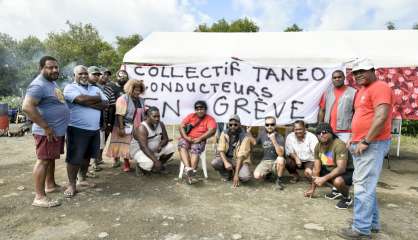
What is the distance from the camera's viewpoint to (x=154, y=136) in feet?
19.2

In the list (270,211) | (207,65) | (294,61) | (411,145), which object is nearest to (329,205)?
(270,211)

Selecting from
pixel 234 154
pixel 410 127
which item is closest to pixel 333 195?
pixel 234 154

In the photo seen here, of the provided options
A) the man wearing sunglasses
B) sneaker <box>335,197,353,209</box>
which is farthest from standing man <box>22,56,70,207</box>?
sneaker <box>335,197,353,209</box>

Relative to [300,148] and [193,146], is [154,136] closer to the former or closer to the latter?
[193,146]

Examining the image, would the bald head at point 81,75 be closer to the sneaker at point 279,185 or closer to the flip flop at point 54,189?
the flip flop at point 54,189

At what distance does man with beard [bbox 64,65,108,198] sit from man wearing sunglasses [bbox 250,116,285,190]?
2.59m

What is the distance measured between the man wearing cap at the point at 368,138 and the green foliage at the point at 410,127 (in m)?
9.64

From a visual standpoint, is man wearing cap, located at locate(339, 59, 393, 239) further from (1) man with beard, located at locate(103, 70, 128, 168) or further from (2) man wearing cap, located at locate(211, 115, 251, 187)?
(1) man with beard, located at locate(103, 70, 128, 168)

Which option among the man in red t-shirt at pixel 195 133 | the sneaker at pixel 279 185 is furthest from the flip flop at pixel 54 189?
the sneaker at pixel 279 185

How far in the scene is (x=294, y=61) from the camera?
7578 mm

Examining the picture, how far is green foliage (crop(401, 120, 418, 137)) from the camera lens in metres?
11.7

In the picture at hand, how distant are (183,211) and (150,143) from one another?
1.83m

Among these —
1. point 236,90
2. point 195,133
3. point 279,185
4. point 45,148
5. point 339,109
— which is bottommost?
point 279,185

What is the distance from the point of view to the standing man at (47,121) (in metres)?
4.13
